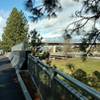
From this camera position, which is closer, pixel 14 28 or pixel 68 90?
pixel 68 90

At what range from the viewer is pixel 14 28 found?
12444 centimetres

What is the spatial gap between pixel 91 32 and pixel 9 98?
4.57 metres

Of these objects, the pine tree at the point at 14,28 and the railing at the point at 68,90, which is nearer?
the railing at the point at 68,90

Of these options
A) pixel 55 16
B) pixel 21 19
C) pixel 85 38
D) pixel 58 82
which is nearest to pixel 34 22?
pixel 55 16

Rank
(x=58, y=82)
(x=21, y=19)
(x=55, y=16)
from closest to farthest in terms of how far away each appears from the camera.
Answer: (x=58, y=82) → (x=55, y=16) → (x=21, y=19)

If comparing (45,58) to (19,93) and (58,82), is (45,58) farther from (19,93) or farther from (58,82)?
(58,82)

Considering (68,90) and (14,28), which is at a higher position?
(14,28)

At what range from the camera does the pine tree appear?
123938mm

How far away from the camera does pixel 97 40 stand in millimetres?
11383

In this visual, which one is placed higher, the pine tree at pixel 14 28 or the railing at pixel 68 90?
the pine tree at pixel 14 28

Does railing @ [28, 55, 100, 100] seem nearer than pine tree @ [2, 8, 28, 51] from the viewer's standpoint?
Yes

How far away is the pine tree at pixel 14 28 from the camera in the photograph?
407 ft

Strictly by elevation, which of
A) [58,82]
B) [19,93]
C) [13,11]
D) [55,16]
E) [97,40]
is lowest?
[19,93]

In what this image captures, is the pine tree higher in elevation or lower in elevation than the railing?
higher
